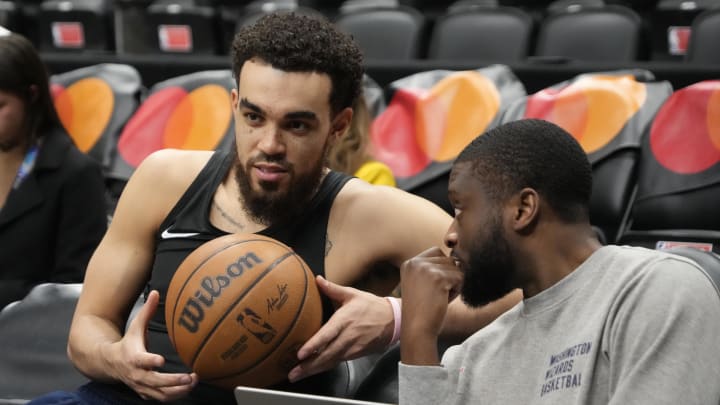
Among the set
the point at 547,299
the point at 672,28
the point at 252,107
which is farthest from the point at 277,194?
the point at 672,28

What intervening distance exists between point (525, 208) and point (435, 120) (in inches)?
88.3

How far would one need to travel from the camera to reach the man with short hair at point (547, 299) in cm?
150

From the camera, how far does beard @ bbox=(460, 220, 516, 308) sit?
69.9 inches

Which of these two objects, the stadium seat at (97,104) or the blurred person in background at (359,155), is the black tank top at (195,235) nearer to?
the blurred person in background at (359,155)

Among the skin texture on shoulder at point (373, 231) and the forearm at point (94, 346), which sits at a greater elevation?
the skin texture on shoulder at point (373, 231)

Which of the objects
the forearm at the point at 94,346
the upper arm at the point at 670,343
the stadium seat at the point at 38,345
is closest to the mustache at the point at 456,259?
the upper arm at the point at 670,343

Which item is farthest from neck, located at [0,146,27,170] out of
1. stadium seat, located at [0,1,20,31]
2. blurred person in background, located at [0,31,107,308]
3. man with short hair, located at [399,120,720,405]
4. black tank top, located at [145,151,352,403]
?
stadium seat, located at [0,1,20,31]

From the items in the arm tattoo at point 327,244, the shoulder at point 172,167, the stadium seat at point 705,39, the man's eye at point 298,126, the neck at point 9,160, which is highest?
the man's eye at point 298,126

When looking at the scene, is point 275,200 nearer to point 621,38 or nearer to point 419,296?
point 419,296

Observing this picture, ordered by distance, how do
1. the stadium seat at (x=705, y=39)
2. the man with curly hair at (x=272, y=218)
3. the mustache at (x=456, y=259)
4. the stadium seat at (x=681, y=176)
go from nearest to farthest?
the mustache at (x=456, y=259) → the man with curly hair at (x=272, y=218) → the stadium seat at (x=681, y=176) → the stadium seat at (x=705, y=39)

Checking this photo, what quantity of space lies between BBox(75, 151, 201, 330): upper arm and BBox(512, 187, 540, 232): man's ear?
87cm

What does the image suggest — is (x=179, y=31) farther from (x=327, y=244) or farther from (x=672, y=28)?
(x=327, y=244)

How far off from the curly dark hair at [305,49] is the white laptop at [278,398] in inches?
31.5

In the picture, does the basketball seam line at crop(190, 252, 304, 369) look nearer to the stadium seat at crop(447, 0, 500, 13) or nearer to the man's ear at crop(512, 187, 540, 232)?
the man's ear at crop(512, 187, 540, 232)
